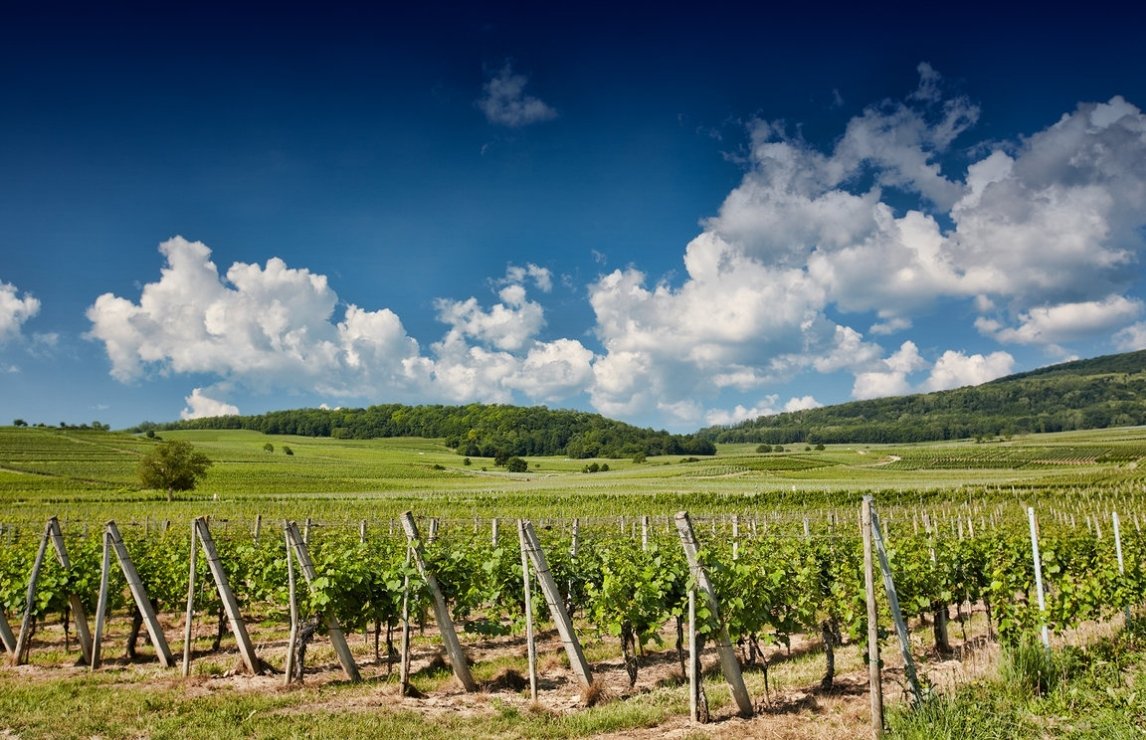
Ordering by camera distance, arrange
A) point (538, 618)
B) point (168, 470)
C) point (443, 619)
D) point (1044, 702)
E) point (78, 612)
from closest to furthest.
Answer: point (1044, 702), point (443, 619), point (78, 612), point (538, 618), point (168, 470)

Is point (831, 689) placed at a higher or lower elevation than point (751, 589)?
lower

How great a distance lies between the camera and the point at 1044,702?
7.67m

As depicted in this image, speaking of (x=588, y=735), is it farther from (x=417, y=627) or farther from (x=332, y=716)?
(x=417, y=627)

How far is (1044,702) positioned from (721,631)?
372 centimetres

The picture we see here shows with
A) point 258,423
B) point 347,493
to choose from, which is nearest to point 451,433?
point 258,423

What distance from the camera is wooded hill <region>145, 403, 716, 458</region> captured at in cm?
15662

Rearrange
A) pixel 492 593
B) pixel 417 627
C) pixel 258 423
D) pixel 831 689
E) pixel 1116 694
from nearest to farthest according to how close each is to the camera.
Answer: pixel 1116 694
pixel 831 689
pixel 492 593
pixel 417 627
pixel 258 423

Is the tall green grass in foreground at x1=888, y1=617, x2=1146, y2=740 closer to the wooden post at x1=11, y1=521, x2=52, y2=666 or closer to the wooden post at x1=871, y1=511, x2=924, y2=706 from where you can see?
the wooden post at x1=871, y1=511, x2=924, y2=706

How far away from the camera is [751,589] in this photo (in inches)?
344

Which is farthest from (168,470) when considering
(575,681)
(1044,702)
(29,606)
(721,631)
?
(1044,702)

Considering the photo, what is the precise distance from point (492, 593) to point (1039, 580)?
27.3 feet

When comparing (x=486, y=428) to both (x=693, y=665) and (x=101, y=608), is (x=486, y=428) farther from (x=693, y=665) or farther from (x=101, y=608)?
(x=693, y=665)

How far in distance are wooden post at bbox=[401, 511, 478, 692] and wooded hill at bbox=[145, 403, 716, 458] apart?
139 metres

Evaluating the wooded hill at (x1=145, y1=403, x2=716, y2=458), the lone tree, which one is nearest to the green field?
the lone tree
